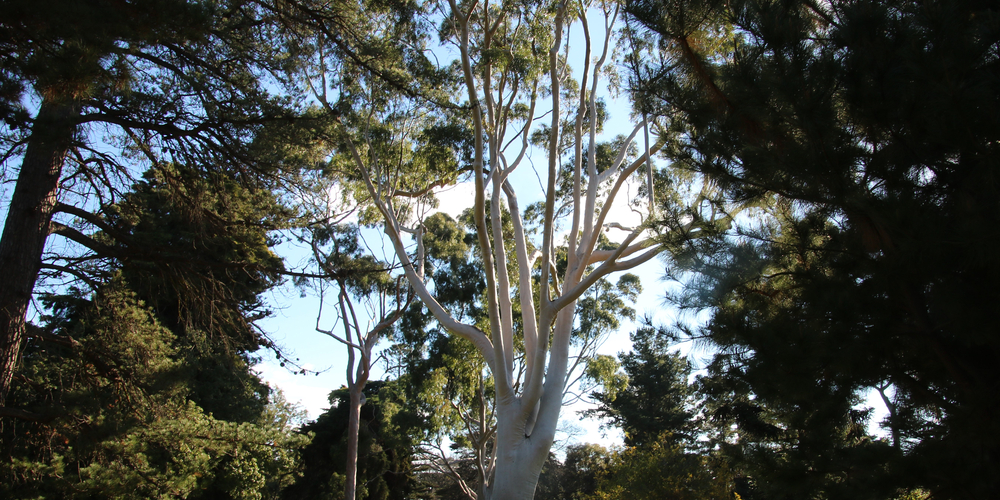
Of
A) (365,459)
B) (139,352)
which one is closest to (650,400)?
(365,459)

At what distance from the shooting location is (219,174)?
4.85 metres

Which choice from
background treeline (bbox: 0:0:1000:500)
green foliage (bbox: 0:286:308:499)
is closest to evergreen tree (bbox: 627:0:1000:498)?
background treeline (bbox: 0:0:1000:500)

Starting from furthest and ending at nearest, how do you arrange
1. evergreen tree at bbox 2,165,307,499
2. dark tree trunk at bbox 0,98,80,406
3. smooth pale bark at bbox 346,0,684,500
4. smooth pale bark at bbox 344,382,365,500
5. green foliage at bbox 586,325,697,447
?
green foliage at bbox 586,325,697,447 → smooth pale bark at bbox 344,382,365,500 → smooth pale bark at bbox 346,0,684,500 → evergreen tree at bbox 2,165,307,499 → dark tree trunk at bbox 0,98,80,406

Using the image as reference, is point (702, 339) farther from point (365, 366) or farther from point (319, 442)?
point (319, 442)

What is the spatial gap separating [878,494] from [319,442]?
17473 millimetres

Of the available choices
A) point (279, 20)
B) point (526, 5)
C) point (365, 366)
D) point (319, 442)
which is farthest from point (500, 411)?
point (319, 442)

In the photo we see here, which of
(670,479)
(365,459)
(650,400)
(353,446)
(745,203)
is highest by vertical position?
(650,400)

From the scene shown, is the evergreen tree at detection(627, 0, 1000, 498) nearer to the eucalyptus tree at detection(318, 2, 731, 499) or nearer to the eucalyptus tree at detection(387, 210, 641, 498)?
the eucalyptus tree at detection(318, 2, 731, 499)

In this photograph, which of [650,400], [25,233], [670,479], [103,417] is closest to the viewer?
[25,233]

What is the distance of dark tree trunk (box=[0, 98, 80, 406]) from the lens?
12.3 ft

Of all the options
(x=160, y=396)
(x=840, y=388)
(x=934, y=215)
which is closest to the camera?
(x=934, y=215)

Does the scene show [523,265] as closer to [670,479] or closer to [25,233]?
[670,479]

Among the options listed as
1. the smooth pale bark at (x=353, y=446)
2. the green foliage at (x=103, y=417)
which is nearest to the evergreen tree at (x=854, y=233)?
the green foliage at (x=103, y=417)

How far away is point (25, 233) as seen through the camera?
154 inches
